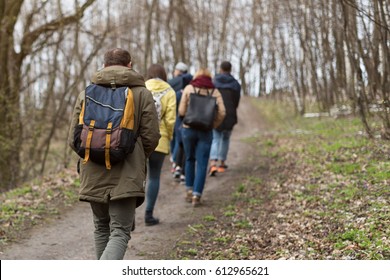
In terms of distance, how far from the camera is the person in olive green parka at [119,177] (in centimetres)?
470

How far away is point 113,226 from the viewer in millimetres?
4719

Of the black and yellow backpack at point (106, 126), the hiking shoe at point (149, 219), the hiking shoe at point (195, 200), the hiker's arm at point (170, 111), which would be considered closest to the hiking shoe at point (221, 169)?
the hiking shoe at point (195, 200)

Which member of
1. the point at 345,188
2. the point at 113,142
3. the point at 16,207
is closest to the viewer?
the point at 113,142

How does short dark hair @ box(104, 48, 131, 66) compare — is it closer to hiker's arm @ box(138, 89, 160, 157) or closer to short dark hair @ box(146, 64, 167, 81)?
hiker's arm @ box(138, 89, 160, 157)

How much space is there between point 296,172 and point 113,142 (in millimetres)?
6293

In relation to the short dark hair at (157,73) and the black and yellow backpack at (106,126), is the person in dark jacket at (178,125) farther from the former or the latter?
the black and yellow backpack at (106,126)

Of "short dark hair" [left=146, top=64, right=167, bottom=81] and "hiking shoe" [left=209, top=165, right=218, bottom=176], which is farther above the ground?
"short dark hair" [left=146, top=64, right=167, bottom=81]

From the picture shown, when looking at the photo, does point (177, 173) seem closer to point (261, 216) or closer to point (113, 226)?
point (261, 216)

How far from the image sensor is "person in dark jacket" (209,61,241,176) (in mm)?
10952

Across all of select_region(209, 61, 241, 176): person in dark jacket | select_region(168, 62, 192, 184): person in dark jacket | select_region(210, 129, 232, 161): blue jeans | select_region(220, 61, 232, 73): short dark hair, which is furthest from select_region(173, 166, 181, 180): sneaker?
select_region(220, 61, 232, 73): short dark hair

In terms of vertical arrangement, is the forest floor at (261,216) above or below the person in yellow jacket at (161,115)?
below

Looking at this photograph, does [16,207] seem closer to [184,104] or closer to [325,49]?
[184,104]
